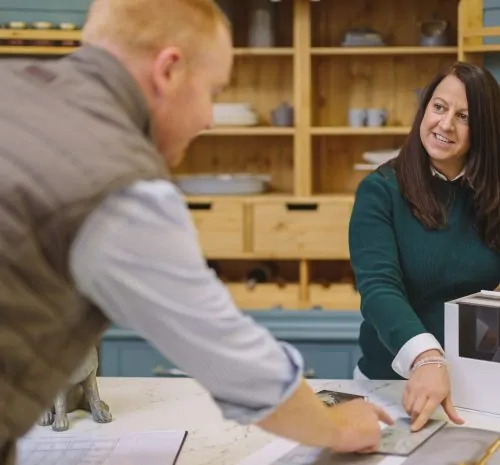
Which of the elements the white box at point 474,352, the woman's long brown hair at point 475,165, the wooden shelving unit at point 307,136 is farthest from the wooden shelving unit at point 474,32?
the white box at point 474,352

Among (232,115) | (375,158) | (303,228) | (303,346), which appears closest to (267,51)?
(232,115)

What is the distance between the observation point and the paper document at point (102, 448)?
4.18 ft

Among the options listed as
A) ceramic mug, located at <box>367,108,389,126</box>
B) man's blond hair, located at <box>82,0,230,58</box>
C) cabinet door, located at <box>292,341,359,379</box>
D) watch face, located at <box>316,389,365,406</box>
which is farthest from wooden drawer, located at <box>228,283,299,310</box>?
man's blond hair, located at <box>82,0,230,58</box>

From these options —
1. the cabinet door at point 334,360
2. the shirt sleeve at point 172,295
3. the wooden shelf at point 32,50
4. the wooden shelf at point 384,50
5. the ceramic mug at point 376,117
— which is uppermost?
the wooden shelf at point 32,50

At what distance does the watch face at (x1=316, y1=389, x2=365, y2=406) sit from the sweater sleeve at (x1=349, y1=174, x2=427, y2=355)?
154 millimetres

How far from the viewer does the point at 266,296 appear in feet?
12.1

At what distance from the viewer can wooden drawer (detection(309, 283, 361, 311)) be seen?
361 centimetres

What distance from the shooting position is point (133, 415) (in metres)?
1.50

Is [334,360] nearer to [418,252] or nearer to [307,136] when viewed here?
[307,136]

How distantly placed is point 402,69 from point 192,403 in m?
2.67

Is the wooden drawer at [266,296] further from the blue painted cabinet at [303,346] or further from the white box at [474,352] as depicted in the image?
the white box at [474,352]

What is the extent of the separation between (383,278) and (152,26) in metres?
0.99

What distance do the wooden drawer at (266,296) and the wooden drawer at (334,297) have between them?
8cm

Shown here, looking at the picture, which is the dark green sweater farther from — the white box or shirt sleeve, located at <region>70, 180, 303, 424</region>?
shirt sleeve, located at <region>70, 180, 303, 424</region>
